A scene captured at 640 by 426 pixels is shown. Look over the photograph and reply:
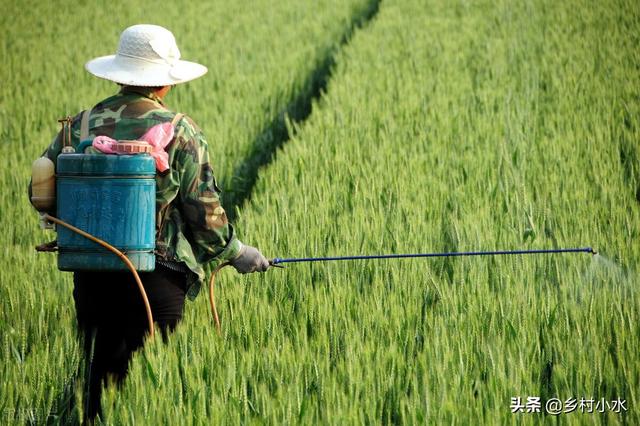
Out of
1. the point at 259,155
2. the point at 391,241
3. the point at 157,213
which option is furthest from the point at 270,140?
the point at 157,213

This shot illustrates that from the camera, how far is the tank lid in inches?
79.1

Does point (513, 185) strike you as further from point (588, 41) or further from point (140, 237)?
point (588, 41)

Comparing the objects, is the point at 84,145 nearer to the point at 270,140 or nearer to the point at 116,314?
the point at 116,314

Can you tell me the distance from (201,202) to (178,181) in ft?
0.29

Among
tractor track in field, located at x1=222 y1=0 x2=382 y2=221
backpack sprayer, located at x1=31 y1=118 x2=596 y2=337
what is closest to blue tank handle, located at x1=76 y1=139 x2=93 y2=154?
backpack sprayer, located at x1=31 y1=118 x2=596 y2=337

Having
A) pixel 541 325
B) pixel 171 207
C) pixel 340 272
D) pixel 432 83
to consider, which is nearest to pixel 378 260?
pixel 340 272

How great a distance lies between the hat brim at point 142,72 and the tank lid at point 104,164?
11.2 inches

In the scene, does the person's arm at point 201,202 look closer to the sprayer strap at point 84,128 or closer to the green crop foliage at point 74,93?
the sprayer strap at point 84,128

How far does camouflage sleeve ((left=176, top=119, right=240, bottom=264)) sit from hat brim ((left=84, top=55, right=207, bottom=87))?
0.13 meters

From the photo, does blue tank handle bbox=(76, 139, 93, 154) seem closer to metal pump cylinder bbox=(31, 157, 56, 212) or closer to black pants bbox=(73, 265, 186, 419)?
metal pump cylinder bbox=(31, 157, 56, 212)

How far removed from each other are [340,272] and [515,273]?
2.10 ft

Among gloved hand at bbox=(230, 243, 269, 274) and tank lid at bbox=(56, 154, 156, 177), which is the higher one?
tank lid at bbox=(56, 154, 156, 177)

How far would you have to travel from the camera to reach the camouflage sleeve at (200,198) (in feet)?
7.23

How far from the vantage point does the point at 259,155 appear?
18.2 ft
